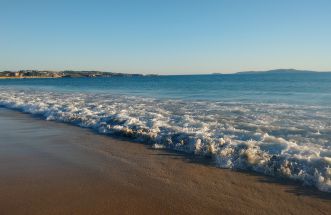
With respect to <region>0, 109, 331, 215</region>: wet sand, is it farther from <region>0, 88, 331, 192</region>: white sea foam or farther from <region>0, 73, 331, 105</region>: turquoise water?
<region>0, 73, 331, 105</region>: turquoise water

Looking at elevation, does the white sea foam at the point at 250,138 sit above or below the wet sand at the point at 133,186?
above

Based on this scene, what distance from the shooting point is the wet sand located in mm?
5191

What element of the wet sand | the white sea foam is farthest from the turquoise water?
the wet sand

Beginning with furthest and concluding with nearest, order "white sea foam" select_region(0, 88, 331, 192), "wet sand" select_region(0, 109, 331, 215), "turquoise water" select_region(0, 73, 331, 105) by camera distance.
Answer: "turquoise water" select_region(0, 73, 331, 105)
"white sea foam" select_region(0, 88, 331, 192)
"wet sand" select_region(0, 109, 331, 215)

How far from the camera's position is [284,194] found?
5.69 meters

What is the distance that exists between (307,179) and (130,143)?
5.26 meters

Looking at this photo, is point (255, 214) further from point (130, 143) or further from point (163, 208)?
point (130, 143)

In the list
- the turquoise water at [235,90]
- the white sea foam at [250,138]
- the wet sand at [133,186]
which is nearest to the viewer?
the wet sand at [133,186]

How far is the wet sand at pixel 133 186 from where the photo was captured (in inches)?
204

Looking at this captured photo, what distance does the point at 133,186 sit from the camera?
6.16 meters

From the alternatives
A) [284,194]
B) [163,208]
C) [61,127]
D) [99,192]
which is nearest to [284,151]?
[284,194]

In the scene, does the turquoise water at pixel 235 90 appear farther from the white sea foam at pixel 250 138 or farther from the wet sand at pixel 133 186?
the wet sand at pixel 133 186

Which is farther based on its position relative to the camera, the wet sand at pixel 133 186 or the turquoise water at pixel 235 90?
the turquoise water at pixel 235 90

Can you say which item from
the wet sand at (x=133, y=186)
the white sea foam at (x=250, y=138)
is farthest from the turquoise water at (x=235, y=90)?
the wet sand at (x=133, y=186)
